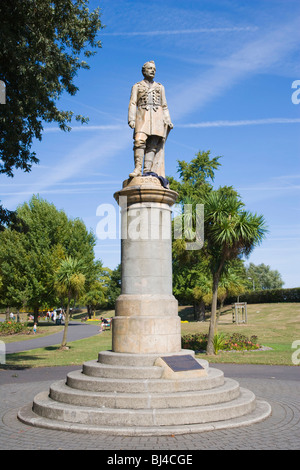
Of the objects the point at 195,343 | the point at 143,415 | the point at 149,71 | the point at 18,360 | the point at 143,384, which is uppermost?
the point at 149,71

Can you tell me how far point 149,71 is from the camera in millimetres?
10203

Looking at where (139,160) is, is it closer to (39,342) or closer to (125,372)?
(125,372)

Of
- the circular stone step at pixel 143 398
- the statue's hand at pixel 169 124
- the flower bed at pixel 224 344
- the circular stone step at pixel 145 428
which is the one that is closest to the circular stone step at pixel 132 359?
the circular stone step at pixel 143 398

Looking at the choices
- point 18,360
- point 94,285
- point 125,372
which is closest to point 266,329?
point 18,360

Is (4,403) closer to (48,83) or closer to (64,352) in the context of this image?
(48,83)

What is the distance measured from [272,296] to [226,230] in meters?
38.3

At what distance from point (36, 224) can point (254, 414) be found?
3715cm

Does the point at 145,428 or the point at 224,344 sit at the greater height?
the point at 145,428

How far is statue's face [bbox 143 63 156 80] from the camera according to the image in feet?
33.5

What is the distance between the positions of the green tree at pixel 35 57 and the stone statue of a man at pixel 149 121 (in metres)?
3.52

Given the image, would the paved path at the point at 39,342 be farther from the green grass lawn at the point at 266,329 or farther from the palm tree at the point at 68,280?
the green grass lawn at the point at 266,329

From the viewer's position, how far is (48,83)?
1255cm

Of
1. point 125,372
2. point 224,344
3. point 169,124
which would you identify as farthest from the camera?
point 224,344
